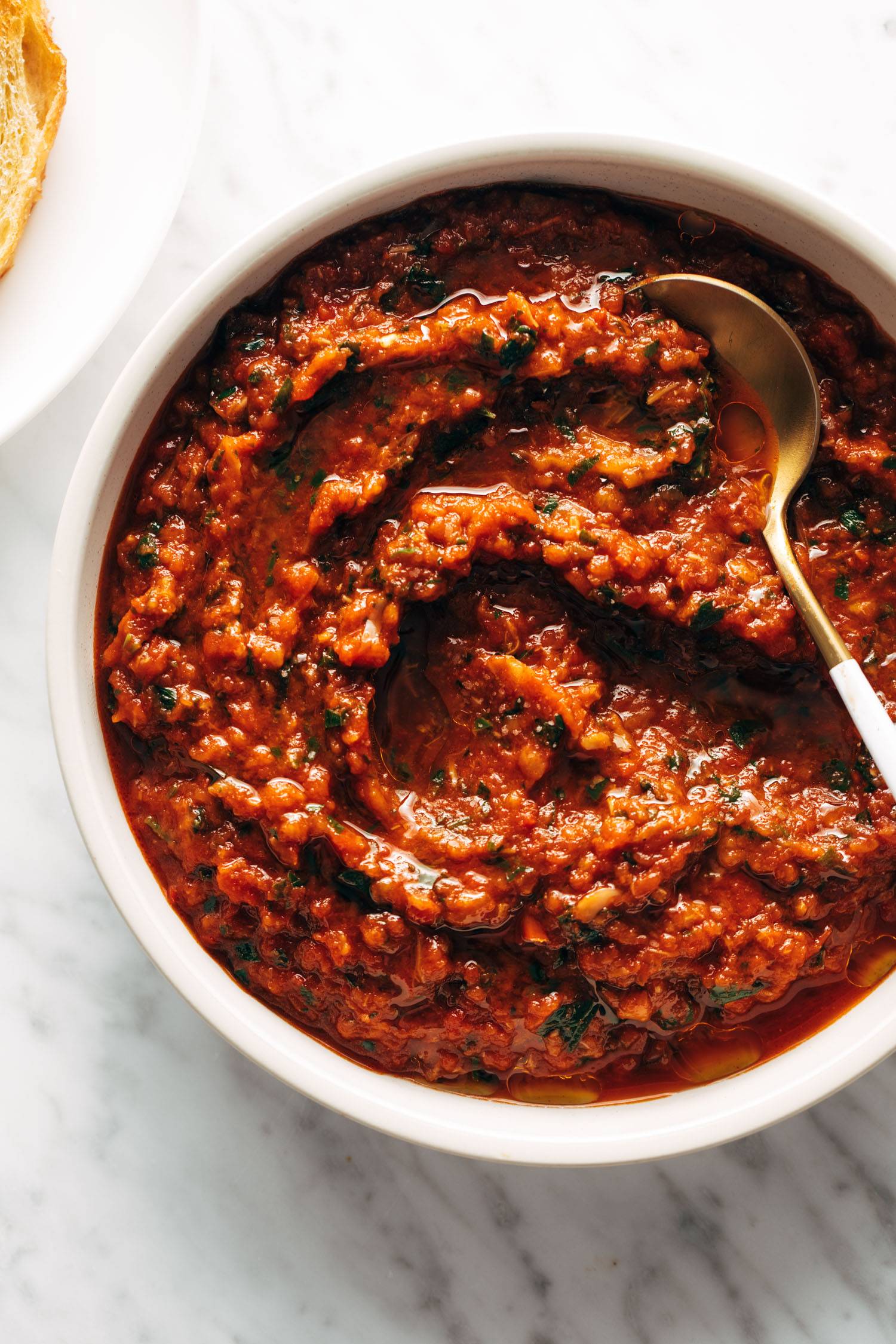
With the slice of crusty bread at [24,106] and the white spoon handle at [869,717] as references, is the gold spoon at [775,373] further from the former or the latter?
the slice of crusty bread at [24,106]

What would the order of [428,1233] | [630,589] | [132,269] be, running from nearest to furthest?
[630,589], [132,269], [428,1233]

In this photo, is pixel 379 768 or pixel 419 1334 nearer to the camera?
pixel 379 768

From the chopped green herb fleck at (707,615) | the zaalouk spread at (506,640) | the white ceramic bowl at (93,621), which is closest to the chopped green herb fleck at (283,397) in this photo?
the zaalouk spread at (506,640)

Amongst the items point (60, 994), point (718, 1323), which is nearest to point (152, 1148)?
point (60, 994)

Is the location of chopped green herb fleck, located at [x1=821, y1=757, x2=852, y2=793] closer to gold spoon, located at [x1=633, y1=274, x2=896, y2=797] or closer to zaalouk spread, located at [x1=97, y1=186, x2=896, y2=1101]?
zaalouk spread, located at [x1=97, y1=186, x2=896, y2=1101]

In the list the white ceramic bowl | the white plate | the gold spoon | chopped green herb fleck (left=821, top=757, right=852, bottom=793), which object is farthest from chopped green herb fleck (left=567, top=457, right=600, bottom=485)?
the white plate

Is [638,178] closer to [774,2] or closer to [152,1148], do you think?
[774,2]
